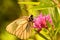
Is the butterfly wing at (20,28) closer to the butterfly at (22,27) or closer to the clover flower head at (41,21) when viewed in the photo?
the butterfly at (22,27)

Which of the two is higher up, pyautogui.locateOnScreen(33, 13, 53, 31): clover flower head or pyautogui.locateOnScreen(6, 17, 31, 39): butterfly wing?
pyautogui.locateOnScreen(33, 13, 53, 31): clover flower head

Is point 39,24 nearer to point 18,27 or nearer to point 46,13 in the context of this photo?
point 46,13

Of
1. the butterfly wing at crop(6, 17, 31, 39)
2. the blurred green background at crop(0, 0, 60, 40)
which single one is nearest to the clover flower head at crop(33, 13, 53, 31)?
the blurred green background at crop(0, 0, 60, 40)

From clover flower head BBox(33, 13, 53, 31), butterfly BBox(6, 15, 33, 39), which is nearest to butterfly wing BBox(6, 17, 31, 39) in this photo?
butterfly BBox(6, 15, 33, 39)

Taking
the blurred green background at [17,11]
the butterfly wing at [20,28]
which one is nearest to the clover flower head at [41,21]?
the blurred green background at [17,11]

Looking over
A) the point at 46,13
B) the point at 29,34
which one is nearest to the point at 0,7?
the point at 29,34

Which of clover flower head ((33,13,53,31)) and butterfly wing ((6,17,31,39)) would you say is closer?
clover flower head ((33,13,53,31))

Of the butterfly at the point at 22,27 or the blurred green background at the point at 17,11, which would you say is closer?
the blurred green background at the point at 17,11

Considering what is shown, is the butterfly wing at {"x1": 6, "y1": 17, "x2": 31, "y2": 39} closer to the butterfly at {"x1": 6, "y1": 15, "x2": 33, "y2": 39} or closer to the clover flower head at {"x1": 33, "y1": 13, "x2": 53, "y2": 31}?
the butterfly at {"x1": 6, "y1": 15, "x2": 33, "y2": 39}
